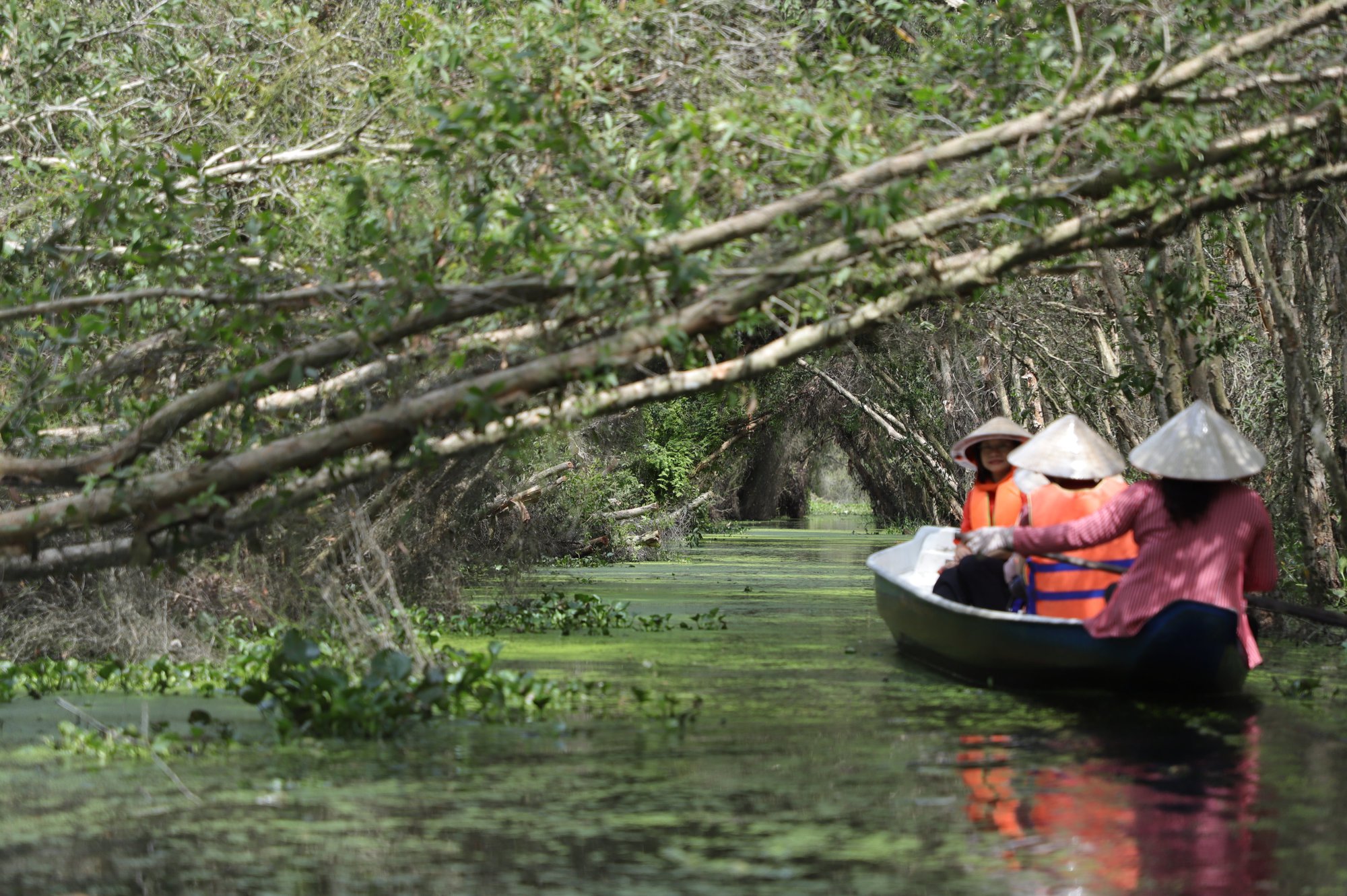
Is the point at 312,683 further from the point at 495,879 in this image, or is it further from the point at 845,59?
the point at 845,59

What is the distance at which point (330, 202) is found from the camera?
9.83 metres

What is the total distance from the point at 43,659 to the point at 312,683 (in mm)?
2920

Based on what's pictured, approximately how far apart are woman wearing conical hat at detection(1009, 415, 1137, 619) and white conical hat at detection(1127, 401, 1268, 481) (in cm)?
117

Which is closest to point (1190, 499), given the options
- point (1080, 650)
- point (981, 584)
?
point (1080, 650)

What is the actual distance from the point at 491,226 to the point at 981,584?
4669mm

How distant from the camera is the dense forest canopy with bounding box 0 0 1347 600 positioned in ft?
28.1

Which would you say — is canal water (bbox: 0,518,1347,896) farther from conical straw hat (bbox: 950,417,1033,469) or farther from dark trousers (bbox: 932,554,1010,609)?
conical straw hat (bbox: 950,417,1033,469)

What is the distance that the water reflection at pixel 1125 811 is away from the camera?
502 centimetres

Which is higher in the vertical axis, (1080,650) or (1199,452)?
(1199,452)

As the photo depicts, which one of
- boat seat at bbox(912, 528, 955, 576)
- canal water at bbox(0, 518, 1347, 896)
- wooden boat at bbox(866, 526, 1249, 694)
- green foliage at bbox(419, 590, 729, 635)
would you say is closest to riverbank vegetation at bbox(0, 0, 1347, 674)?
green foliage at bbox(419, 590, 729, 635)

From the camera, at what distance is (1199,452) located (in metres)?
8.84

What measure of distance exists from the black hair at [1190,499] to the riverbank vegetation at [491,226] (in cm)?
154

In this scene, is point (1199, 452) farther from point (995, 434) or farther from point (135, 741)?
point (135, 741)

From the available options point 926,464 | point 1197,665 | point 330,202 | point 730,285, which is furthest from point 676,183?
point 926,464
